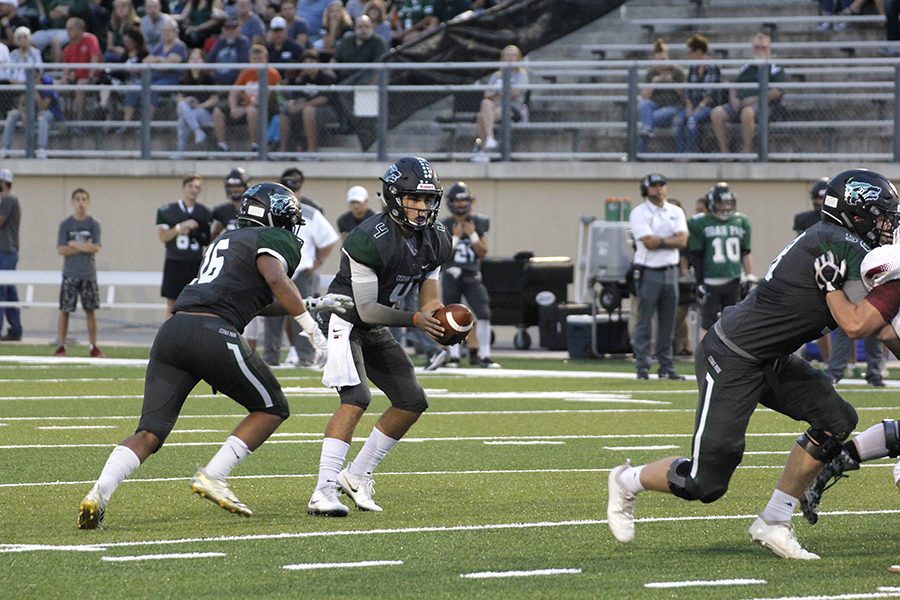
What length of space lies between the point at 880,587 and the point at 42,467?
4.96m

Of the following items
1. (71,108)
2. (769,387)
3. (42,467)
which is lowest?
(42,467)

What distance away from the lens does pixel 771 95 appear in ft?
62.2

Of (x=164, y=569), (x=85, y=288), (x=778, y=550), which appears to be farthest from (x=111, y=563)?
(x=85, y=288)

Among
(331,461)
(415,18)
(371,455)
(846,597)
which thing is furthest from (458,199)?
(846,597)

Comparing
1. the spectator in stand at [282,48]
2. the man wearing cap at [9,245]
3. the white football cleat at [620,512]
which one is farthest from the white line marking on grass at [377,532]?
the spectator in stand at [282,48]

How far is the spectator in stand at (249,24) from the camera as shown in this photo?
21.8 metres

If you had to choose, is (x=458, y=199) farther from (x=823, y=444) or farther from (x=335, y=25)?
(x=823, y=444)

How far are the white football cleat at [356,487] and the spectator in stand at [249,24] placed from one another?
14457mm

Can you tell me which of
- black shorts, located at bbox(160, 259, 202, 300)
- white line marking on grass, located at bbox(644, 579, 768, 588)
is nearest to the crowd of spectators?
black shorts, located at bbox(160, 259, 202, 300)

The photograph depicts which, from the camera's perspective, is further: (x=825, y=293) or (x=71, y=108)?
(x=71, y=108)

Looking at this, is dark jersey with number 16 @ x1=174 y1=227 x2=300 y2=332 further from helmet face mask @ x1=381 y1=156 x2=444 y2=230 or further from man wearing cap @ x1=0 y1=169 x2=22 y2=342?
man wearing cap @ x1=0 y1=169 x2=22 y2=342

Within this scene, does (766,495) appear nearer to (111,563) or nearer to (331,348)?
(331,348)

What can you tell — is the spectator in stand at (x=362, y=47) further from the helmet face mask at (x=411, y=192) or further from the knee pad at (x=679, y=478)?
the knee pad at (x=679, y=478)

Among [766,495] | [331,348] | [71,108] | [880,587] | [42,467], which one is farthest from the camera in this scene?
[71,108]
